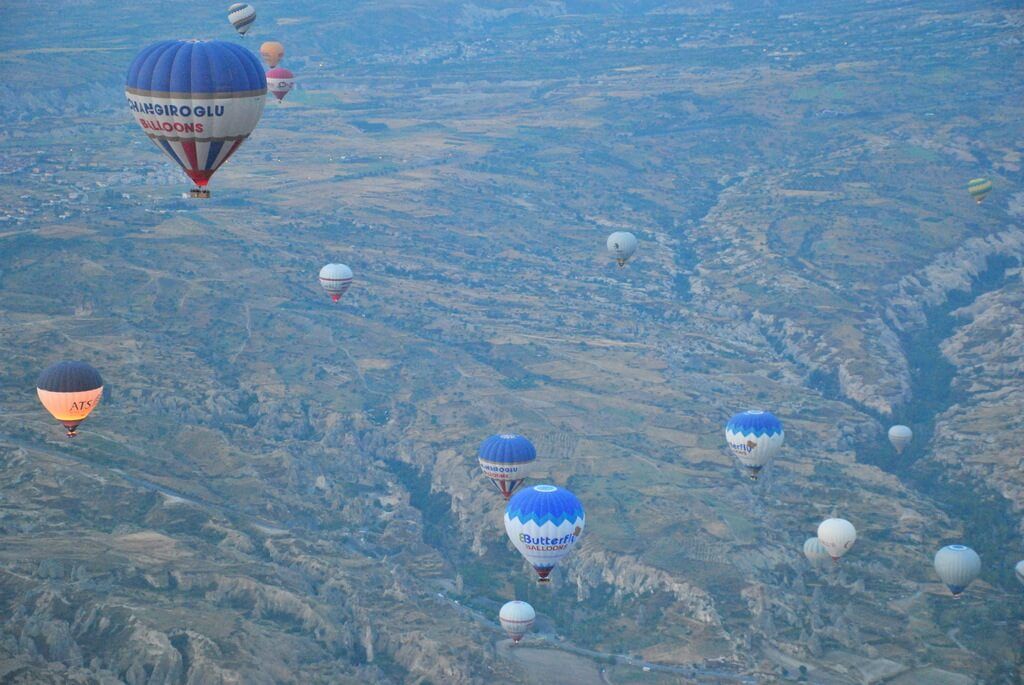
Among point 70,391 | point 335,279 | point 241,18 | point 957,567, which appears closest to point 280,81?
point 241,18

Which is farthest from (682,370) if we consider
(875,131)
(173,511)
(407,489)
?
(875,131)

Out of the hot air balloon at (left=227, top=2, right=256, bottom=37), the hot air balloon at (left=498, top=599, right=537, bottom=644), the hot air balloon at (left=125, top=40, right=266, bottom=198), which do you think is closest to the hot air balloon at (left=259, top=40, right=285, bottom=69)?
the hot air balloon at (left=227, top=2, right=256, bottom=37)

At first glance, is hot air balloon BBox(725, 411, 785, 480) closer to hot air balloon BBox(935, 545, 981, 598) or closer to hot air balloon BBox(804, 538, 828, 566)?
hot air balloon BBox(804, 538, 828, 566)

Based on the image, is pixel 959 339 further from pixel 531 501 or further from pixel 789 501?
pixel 531 501

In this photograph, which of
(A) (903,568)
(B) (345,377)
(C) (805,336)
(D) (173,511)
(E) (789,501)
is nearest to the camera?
(D) (173,511)

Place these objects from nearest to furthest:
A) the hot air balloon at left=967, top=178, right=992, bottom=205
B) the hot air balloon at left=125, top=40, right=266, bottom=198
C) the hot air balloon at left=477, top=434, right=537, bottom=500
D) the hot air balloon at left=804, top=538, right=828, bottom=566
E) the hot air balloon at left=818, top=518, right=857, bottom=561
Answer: the hot air balloon at left=125, top=40, right=266, bottom=198, the hot air balloon at left=477, top=434, right=537, bottom=500, the hot air balloon at left=818, top=518, right=857, bottom=561, the hot air balloon at left=804, top=538, right=828, bottom=566, the hot air balloon at left=967, top=178, right=992, bottom=205

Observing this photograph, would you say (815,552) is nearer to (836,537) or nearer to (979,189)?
(836,537)
